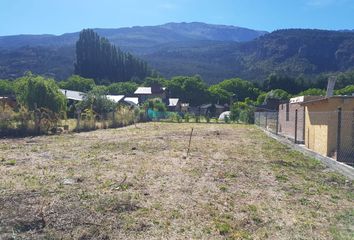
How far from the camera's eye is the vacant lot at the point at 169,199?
554 centimetres

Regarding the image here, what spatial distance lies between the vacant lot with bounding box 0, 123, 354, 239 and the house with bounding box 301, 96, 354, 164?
96cm

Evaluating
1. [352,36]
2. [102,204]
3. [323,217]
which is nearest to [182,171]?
[102,204]

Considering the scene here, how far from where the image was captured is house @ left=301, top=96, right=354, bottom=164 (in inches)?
481

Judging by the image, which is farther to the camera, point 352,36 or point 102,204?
point 352,36

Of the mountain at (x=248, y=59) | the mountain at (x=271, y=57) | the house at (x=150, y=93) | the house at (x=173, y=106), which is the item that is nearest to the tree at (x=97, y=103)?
the house at (x=173, y=106)

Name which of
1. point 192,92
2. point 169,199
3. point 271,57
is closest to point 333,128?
point 169,199

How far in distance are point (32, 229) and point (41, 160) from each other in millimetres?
6822

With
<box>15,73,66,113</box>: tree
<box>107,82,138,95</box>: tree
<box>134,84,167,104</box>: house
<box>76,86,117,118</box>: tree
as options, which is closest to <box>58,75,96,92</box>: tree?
<box>107,82,138,95</box>: tree

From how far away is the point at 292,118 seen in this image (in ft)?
77.5

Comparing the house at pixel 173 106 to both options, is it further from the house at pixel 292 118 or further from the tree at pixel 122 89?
the house at pixel 292 118

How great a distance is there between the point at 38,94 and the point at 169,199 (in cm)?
1915

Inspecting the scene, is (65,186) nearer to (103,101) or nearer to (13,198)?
(13,198)

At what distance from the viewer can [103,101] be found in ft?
114

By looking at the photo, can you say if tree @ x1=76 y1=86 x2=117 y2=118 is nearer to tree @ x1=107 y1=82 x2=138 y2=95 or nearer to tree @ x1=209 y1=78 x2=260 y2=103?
tree @ x1=107 y1=82 x2=138 y2=95
